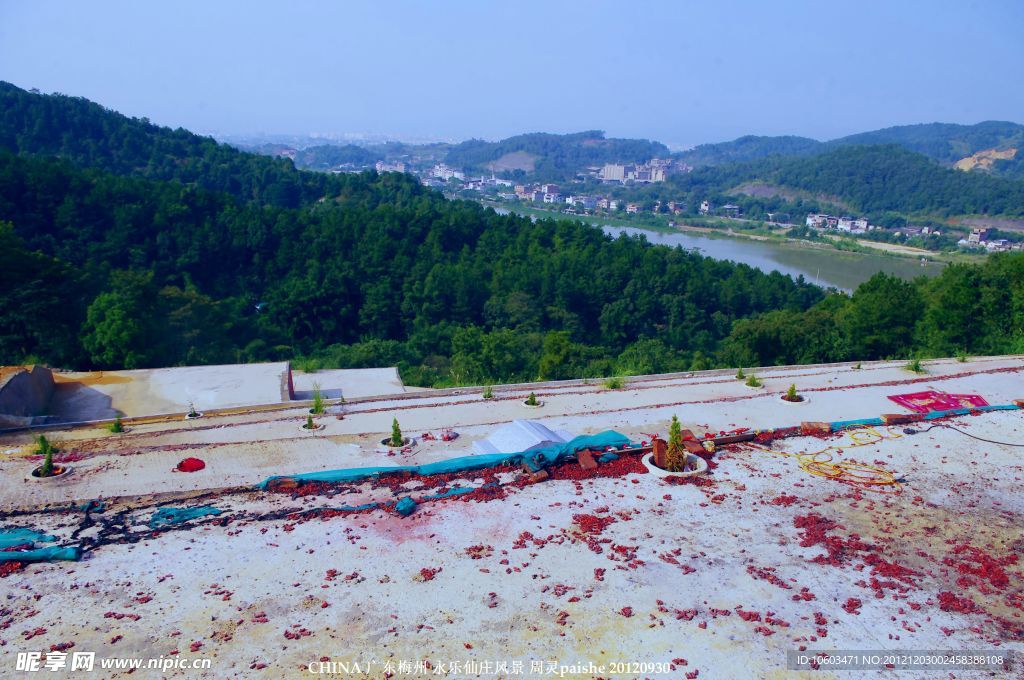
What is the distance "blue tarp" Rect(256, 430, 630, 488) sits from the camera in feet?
21.5

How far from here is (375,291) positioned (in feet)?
76.8

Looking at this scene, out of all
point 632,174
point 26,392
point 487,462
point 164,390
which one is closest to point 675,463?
point 487,462

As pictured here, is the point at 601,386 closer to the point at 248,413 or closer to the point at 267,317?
the point at 248,413

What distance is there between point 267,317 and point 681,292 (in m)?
14.2

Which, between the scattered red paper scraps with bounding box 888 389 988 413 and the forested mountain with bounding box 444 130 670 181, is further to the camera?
the forested mountain with bounding box 444 130 670 181

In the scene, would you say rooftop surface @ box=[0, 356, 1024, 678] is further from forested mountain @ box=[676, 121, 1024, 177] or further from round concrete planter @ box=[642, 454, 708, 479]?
forested mountain @ box=[676, 121, 1024, 177]

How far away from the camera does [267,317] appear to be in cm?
2120

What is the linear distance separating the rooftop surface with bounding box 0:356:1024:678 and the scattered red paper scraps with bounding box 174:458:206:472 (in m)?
0.12

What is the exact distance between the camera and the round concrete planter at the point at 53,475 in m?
6.37

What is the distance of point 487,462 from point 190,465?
113 inches

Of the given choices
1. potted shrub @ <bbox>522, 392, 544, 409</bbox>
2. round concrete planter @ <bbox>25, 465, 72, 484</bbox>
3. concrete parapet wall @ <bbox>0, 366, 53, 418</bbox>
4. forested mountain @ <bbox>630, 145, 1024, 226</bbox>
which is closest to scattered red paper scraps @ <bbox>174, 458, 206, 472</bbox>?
round concrete planter @ <bbox>25, 465, 72, 484</bbox>

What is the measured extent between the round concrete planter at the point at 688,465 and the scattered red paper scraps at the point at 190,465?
4.36 metres

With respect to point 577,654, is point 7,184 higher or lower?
higher

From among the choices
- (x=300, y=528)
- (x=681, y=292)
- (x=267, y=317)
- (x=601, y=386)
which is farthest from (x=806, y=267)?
(x=300, y=528)
